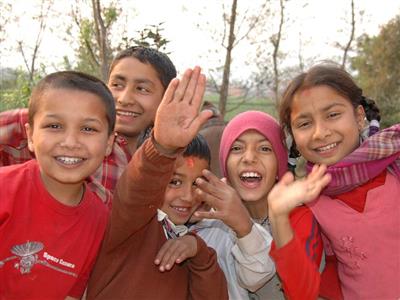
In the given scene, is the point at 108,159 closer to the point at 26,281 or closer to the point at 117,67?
the point at 117,67

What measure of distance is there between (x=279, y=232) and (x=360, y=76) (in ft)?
67.2

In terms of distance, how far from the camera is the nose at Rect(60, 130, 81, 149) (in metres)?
1.79

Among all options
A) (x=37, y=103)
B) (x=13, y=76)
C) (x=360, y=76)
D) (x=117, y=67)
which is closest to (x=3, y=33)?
(x=13, y=76)

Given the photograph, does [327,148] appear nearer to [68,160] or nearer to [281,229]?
[281,229]

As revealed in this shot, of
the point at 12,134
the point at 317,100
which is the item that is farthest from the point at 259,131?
the point at 12,134

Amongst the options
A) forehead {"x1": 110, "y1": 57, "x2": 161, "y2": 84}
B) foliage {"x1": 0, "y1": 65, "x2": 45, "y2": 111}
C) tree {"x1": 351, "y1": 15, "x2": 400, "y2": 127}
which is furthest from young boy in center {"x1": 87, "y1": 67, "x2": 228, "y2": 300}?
tree {"x1": 351, "y1": 15, "x2": 400, "y2": 127}

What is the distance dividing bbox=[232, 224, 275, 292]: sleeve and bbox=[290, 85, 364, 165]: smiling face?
486 mm

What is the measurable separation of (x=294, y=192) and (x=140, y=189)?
53cm

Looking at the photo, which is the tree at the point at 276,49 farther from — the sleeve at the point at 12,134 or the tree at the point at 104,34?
the sleeve at the point at 12,134

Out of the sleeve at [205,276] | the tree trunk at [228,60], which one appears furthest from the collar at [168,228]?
the tree trunk at [228,60]

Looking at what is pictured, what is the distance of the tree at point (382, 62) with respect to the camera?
61.0 feet

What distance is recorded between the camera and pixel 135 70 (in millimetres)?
2736

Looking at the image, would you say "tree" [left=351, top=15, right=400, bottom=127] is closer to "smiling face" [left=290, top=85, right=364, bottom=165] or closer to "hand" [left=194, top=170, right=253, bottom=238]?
"smiling face" [left=290, top=85, right=364, bottom=165]

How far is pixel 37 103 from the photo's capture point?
73.9 inches
